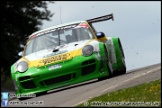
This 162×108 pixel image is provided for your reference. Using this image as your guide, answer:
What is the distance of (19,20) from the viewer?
44156mm

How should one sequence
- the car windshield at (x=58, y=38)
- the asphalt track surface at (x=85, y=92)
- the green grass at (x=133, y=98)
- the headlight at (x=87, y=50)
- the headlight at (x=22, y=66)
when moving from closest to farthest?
the green grass at (x=133, y=98), the asphalt track surface at (x=85, y=92), the headlight at (x=87, y=50), the headlight at (x=22, y=66), the car windshield at (x=58, y=38)

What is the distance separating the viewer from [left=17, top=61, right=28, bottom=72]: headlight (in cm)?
1441

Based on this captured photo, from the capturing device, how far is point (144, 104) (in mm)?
9484

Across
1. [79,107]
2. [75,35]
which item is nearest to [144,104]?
[79,107]

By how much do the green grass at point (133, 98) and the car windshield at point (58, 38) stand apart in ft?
13.3

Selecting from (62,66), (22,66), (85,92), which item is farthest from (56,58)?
(85,92)

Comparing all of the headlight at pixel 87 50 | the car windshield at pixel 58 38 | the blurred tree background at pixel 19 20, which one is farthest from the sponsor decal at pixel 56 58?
the blurred tree background at pixel 19 20

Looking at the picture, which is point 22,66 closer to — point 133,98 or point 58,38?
point 58,38

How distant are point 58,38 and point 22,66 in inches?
63.4

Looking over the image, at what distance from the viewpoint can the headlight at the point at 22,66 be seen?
1441 centimetres

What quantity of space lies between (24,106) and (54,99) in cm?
86

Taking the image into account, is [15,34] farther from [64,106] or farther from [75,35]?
[64,106]

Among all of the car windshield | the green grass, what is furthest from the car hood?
the green grass

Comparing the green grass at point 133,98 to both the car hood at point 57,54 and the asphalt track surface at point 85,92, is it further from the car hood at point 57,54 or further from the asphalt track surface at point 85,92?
the car hood at point 57,54
